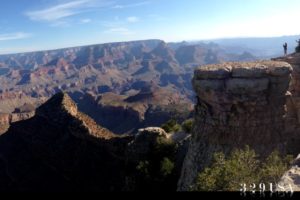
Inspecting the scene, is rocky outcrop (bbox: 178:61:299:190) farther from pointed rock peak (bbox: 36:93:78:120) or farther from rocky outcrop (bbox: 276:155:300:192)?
pointed rock peak (bbox: 36:93:78:120)

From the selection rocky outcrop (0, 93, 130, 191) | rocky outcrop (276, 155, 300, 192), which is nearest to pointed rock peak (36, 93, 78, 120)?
rocky outcrop (0, 93, 130, 191)

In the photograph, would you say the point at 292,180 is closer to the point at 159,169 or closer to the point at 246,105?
the point at 246,105

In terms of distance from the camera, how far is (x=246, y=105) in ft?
94.5

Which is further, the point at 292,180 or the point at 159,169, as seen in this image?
the point at 159,169

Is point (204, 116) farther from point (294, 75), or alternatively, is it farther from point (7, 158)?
point (7, 158)

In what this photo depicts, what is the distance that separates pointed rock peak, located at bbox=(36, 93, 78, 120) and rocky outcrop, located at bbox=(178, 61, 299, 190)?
63672mm

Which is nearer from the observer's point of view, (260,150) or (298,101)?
(260,150)

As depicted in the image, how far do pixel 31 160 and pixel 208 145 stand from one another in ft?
260

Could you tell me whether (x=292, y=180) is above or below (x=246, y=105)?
below

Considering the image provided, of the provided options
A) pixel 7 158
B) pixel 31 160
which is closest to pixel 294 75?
pixel 31 160

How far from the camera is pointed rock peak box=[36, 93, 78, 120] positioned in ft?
307

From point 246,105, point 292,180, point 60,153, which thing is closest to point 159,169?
point 246,105

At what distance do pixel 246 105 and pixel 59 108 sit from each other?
72852mm

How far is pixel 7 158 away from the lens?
349ft
